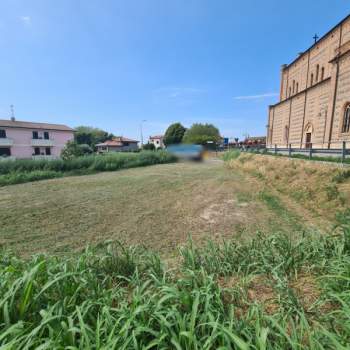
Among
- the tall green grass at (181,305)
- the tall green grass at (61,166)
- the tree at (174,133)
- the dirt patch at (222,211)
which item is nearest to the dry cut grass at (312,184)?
the dirt patch at (222,211)

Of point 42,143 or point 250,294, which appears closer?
point 250,294

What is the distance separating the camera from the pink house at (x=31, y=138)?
2498cm

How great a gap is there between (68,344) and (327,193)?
311 inches

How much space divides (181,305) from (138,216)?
217 inches

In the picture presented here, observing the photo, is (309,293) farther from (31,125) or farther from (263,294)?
(31,125)

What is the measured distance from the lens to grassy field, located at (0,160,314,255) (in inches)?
205

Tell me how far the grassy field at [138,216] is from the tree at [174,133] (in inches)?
1755

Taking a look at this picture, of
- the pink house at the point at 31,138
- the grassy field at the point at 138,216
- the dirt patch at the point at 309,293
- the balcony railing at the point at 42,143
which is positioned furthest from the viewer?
the balcony railing at the point at 42,143

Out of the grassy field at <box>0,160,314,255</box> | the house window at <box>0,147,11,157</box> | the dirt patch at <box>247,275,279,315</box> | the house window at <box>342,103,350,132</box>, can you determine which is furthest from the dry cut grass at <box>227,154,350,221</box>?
the house window at <box>0,147,11,157</box>

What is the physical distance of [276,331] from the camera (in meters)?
1.34

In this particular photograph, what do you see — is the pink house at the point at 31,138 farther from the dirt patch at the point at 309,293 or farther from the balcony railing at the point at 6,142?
the dirt patch at the point at 309,293

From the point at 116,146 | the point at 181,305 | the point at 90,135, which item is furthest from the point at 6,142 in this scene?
the point at 90,135

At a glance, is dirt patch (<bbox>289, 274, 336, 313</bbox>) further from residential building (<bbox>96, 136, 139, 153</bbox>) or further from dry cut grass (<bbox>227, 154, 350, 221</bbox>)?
residential building (<bbox>96, 136, 139, 153</bbox>)

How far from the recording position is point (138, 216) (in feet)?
22.5
